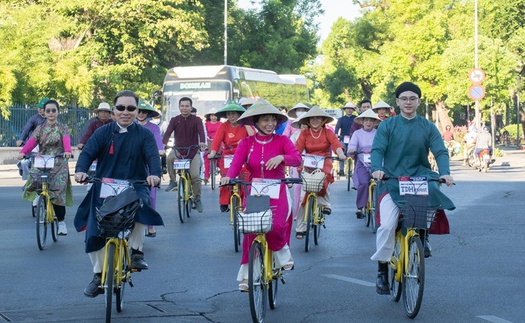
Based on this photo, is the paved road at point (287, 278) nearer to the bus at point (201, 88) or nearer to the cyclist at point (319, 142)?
the cyclist at point (319, 142)

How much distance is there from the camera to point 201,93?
31.3 metres

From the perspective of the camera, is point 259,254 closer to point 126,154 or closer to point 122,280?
point 122,280

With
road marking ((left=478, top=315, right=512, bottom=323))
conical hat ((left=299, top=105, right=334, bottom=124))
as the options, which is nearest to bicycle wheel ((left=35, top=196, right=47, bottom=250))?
conical hat ((left=299, top=105, right=334, bottom=124))

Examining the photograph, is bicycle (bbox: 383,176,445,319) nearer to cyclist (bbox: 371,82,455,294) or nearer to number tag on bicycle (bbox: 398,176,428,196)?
number tag on bicycle (bbox: 398,176,428,196)

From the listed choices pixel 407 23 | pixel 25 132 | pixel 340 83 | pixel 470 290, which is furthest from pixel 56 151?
pixel 340 83

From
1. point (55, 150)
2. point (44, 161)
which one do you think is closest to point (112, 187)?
point (44, 161)

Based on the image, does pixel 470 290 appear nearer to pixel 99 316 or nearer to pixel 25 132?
pixel 99 316

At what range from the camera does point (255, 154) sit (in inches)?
340

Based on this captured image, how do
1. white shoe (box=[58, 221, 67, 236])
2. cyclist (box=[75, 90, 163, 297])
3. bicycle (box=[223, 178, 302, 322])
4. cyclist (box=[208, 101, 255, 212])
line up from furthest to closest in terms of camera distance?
cyclist (box=[208, 101, 255, 212]), white shoe (box=[58, 221, 67, 236]), cyclist (box=[75, 90, 163, 297]), bicycle (box=[223, 178, 302, 322])

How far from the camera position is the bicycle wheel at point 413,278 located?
7598 millimetres

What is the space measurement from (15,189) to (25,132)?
9270 millimetres

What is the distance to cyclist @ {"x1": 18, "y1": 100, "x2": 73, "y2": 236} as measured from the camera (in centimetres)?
1324

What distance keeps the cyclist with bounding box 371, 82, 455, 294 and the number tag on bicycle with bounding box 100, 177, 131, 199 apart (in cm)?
199

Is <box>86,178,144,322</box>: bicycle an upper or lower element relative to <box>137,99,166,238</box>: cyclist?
lower
